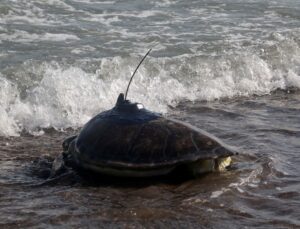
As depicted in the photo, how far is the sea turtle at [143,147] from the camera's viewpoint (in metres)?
5.14

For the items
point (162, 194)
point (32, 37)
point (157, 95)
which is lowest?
point (162, 194)

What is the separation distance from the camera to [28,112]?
7.81 meters

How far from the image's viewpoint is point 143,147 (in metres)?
5.20

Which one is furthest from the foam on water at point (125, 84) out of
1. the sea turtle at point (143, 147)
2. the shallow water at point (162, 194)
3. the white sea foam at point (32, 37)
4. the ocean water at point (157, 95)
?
the sea turtle at point (143, 147)

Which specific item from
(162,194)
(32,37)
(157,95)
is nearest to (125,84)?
(157,95)

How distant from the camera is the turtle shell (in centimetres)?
514

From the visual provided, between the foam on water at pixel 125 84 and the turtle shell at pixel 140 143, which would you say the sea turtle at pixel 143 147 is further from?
the foam on water at pixel 125 84

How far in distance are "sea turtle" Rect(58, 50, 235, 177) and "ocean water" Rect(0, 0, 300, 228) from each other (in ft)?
0.54

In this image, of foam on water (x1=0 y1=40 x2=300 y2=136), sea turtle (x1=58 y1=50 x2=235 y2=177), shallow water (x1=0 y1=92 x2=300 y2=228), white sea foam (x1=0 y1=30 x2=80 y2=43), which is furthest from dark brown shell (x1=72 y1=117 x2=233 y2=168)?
white sea foam (x1=0 y1=30 x2=80 y2=43)

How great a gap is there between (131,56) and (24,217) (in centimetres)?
623

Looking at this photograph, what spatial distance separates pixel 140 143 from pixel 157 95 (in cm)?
389

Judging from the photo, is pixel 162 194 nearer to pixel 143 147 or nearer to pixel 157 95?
pixel 143 147

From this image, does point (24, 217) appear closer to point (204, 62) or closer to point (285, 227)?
point (285, 227)

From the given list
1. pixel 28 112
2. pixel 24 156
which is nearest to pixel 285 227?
pixel 24 156
